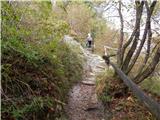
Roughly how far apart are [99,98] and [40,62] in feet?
8.77

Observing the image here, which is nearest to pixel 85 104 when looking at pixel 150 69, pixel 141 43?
pixel 150 69

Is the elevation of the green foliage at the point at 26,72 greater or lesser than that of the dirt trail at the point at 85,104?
greater

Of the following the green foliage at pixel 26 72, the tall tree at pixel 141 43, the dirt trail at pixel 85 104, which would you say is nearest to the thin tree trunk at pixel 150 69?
the tall tree at pixel 141 43

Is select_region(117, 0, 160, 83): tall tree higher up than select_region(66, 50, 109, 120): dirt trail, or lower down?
higher up

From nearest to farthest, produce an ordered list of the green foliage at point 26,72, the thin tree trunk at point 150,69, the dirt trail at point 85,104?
1. the green foliage at point 26,72
2. the dirt trail at point 85,104
3. the thin tree trunk at point 150,69

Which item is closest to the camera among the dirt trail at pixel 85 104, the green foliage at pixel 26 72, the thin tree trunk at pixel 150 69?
the green foliage at pixel 26 72

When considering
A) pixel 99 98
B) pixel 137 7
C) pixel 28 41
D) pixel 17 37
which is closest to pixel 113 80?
pixel 99 98

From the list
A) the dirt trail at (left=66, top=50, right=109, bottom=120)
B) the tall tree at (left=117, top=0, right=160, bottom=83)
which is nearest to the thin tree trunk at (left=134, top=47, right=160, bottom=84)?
the tall tree at (left=117, top=0, right=160, bottom=83)

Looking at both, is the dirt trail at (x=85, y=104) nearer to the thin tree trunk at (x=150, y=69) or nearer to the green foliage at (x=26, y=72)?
the green foliage at (x=26, y=72)

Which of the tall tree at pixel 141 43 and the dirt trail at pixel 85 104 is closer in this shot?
the dirt trail at pixel 85 104

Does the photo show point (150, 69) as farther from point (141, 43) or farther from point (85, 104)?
point (85, 104)

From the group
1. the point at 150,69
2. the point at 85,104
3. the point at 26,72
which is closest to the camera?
the point at 26,72

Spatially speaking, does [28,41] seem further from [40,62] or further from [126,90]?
[126,90]

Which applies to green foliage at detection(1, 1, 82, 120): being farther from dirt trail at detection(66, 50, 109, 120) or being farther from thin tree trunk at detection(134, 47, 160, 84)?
thin tree trunk at detection(134, 47, 160, 84)
